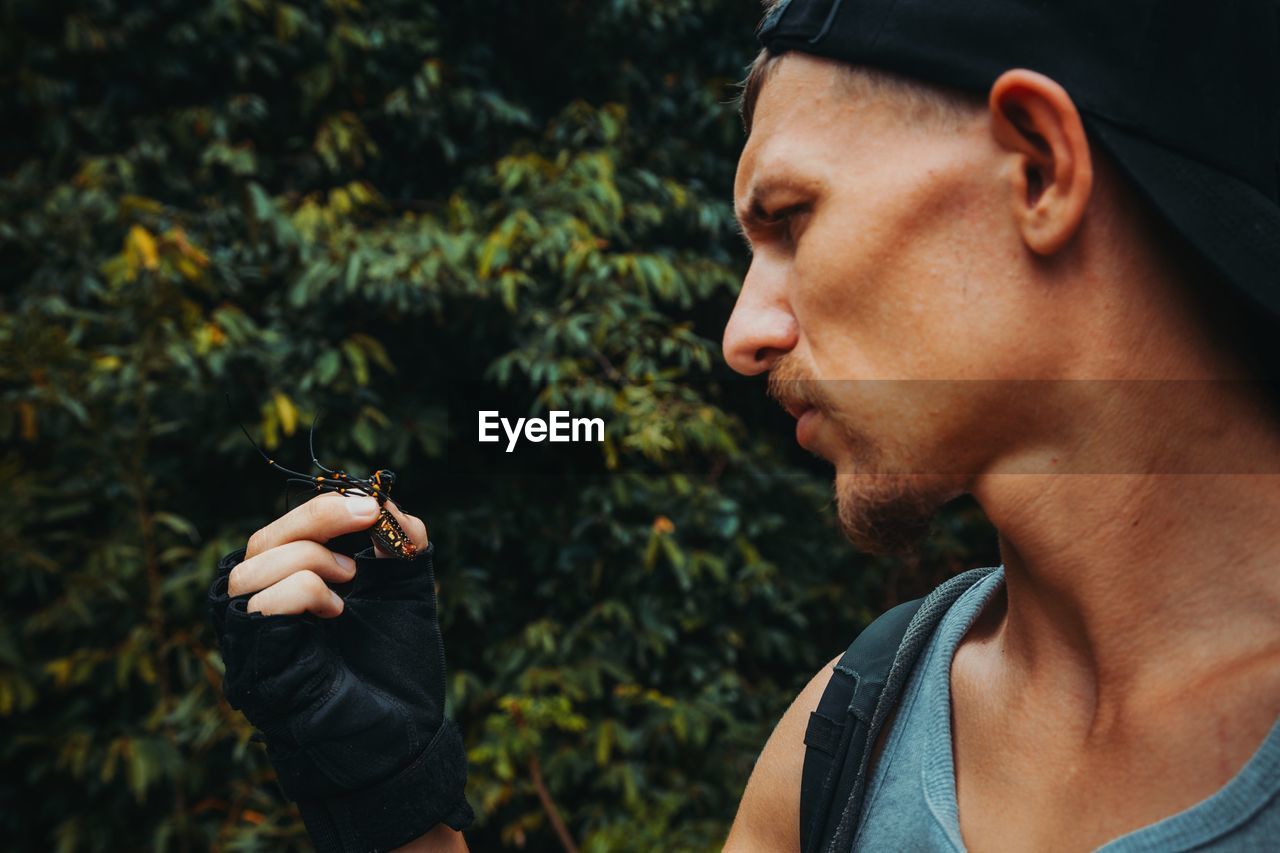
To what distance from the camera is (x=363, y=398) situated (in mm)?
3037

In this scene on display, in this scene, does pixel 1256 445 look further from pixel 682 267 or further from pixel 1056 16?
pixel 682 267

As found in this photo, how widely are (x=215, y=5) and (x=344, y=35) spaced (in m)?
0.39

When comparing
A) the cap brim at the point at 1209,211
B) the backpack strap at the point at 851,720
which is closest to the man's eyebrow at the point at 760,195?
the cap brim at the point at 1209,211

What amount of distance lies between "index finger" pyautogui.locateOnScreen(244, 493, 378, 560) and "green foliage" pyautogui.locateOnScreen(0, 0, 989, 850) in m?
1.76

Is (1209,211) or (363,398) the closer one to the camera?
(1209,211)

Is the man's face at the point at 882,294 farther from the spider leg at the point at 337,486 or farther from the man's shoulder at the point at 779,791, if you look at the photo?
the spider leg at the point at 337,486

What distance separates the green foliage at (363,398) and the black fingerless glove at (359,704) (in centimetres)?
169

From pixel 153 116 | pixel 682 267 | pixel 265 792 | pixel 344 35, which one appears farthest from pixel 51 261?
pixel 682 267
